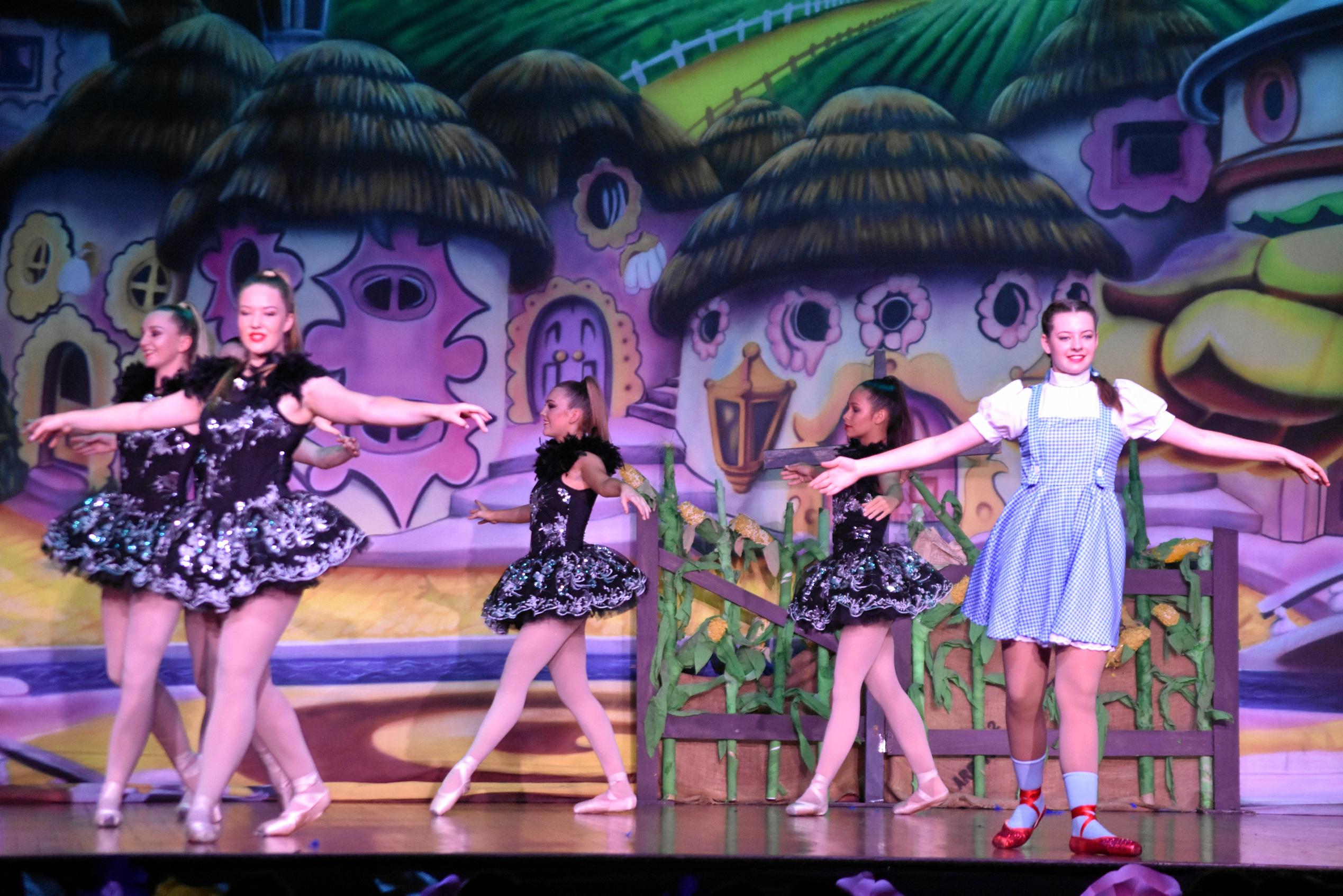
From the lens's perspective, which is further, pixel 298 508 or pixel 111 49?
pixel 111 49

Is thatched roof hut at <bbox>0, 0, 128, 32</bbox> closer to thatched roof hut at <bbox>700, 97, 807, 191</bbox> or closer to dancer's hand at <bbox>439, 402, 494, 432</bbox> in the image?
thatched roof hut at <bbox>700, 97, 807, 191</bbox>

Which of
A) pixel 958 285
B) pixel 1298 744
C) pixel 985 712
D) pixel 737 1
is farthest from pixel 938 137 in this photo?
pixel 1298 744

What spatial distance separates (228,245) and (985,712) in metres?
3.96

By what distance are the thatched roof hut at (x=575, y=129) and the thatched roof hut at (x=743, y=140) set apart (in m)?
0.06

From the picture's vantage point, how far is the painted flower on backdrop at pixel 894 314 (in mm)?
6332

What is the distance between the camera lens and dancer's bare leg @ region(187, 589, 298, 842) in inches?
141

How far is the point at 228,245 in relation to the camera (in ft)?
20.6

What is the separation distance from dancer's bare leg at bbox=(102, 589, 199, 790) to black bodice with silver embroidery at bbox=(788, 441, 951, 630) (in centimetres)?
220

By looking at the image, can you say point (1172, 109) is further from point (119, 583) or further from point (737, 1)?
point (119, 583)

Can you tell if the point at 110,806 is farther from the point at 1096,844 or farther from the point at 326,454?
the point at 1096,844

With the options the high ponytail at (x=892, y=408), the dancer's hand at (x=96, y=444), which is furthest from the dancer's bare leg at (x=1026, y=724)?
the dancer's hand at (x=96, y=444)

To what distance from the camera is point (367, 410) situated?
360 centimetres

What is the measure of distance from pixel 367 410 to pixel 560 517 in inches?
59.7

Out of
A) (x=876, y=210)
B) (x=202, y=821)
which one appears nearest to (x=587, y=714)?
(x=202, y=821)
